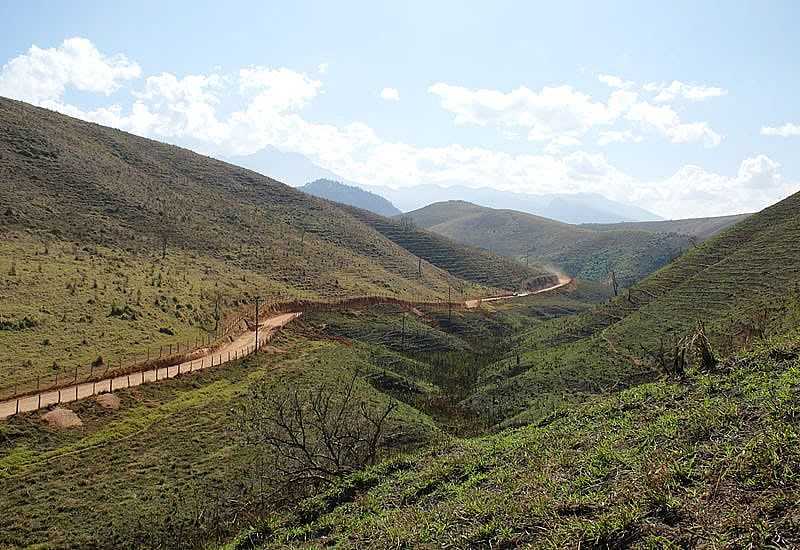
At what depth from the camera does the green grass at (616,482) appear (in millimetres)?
7582

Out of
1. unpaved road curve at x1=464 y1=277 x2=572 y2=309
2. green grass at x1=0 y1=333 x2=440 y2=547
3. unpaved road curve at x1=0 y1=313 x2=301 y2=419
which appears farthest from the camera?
unpaved road curve at x1=464 y1=277 x2=572 y2=309

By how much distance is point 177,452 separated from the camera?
26.6 m

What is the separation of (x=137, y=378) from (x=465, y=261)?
4182 inches

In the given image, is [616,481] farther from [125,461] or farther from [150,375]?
[150,375]

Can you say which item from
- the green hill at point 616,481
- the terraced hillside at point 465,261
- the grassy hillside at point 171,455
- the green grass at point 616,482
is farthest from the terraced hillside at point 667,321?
the terraced hillside at point 465,261

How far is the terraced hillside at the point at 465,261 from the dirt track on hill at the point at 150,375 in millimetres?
→ 76843

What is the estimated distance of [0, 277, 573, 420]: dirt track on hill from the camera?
26984mm

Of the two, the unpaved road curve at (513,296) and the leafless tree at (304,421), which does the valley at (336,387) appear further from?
the unpaved road curve at (513,296)

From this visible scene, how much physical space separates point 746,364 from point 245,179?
116864 millimetres

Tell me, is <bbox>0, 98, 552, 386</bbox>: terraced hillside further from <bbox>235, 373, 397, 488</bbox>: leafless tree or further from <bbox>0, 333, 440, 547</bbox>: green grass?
<bbox>235, 373, 397, 488</bbox>: leafless tree

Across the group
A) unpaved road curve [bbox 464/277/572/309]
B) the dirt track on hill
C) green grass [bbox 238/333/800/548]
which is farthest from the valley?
unpaved road curve [bbox 464/277/572/309]

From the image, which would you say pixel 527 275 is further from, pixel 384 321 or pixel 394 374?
pixel 394 374

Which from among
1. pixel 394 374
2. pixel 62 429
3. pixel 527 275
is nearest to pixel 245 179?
pixel 527 275

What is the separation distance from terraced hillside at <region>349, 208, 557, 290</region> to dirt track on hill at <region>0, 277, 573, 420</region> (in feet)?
252
